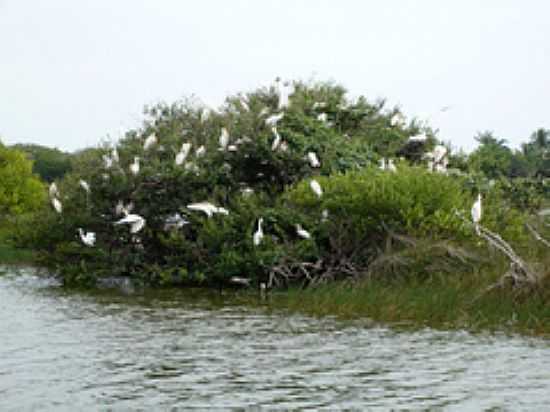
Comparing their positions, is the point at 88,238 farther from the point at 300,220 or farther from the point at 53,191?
the point at 300,220

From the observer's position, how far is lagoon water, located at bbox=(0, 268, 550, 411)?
9484mm

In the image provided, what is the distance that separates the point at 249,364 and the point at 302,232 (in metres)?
7.38

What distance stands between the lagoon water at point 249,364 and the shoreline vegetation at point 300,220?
1475mm

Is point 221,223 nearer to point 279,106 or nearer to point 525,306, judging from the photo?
point 279,106

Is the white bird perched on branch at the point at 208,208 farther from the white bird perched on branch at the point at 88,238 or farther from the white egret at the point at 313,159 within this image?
the white egret at the point at 313,159

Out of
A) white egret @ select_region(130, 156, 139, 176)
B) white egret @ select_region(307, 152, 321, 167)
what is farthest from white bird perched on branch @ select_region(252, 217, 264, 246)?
white egret @ select_region(130, 156, 139, 176)

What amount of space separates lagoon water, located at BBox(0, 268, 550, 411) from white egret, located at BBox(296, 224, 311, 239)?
258 cm

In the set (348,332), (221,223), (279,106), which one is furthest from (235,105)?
(348,332)

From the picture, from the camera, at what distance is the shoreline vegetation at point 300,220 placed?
15.9 m

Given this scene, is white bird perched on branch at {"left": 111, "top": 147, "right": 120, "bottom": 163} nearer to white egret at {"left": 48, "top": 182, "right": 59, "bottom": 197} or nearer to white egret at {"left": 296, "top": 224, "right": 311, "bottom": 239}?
white egret at {"left": 48, "top": 182, "right": 59, "bottom": 197}

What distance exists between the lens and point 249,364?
11.4m

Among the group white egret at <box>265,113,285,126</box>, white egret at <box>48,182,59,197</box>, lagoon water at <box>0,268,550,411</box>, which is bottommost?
lagoon water at <box>0,268,550,411</box>

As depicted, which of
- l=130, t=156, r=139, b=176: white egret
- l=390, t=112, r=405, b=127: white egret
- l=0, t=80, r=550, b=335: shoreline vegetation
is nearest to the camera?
l=0, t=80, r=550, b=335: shoreline vegetation

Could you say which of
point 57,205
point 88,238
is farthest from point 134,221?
point 57,205
